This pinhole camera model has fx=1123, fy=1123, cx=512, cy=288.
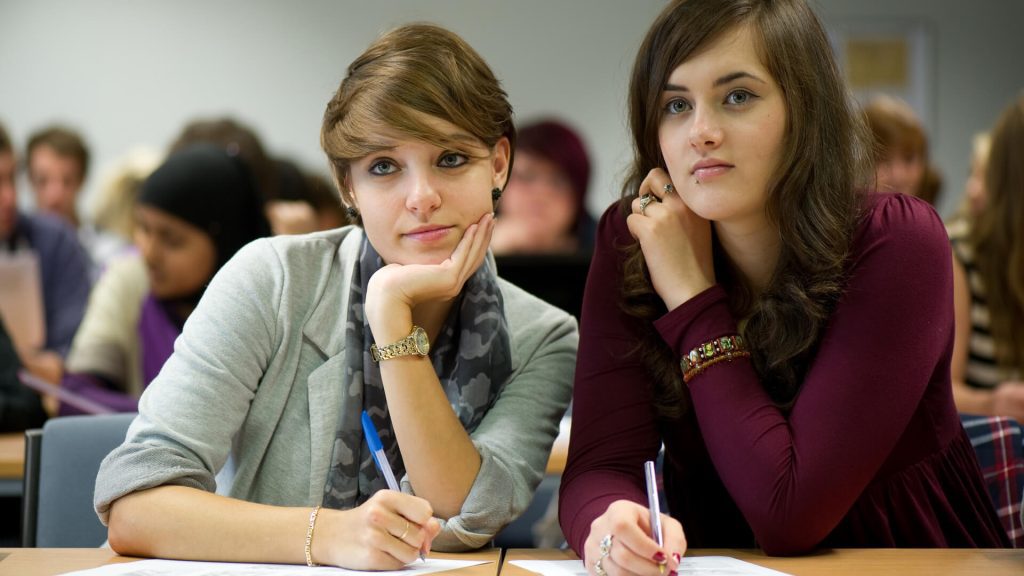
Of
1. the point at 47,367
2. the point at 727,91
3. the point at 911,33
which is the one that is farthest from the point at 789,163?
the point at 911,33

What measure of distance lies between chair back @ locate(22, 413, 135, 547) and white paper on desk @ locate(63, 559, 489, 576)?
0.44m

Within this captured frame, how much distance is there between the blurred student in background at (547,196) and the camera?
4.57 metres

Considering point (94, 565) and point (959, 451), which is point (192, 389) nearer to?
point (94, 565)

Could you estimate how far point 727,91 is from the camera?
5.13 ft

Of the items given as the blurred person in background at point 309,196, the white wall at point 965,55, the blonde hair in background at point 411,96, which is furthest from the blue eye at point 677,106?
the white wall at point 965,55

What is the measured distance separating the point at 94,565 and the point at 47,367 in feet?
6.61

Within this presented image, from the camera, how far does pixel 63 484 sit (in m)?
1.77

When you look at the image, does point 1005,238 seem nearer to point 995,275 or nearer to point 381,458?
point 995,275

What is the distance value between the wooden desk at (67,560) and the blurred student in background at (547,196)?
3090 mm

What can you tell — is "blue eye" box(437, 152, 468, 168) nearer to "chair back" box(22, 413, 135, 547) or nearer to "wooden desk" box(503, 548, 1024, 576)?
"wooden desk" box(503, 548, 1024, 576)

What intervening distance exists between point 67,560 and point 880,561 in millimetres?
1011

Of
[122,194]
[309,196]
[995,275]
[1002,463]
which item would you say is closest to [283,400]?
[1002,463]

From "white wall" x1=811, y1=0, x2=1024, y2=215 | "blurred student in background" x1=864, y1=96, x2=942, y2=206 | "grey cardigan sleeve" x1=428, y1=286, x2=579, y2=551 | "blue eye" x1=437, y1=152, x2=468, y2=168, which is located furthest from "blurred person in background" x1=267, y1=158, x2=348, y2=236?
"white wall" x1=811, y1=0, x2=1024, y2=215

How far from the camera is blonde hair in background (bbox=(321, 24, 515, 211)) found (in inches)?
61.2
